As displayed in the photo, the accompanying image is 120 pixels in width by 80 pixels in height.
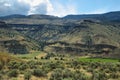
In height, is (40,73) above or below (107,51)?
above

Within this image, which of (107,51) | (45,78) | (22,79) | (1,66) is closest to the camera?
(22,79)

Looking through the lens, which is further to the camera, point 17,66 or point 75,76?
point 17,66

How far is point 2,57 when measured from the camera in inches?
2307

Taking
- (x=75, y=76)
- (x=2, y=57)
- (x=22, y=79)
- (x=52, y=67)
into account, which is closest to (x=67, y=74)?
(x=75, y=76)

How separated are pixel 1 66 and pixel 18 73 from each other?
6954mm

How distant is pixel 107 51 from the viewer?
197 m

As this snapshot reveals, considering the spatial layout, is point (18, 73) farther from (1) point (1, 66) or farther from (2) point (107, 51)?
(2) point (107, 51)

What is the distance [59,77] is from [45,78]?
3.12 m

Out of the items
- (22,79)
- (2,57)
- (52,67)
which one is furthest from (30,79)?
(2,57)

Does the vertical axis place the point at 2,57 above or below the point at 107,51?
above

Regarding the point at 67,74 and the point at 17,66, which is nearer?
the point at 67,74

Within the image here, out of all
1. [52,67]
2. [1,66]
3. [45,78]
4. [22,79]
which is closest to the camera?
[22,79]

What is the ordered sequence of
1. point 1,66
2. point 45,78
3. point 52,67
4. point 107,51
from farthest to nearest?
point 107,51 → point 52,67 → point 1,66 → point 45,78

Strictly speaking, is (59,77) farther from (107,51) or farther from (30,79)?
(107,51)
